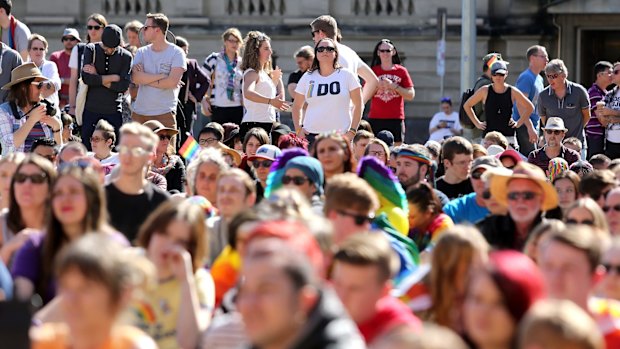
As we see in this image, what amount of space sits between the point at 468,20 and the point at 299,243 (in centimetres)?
1796

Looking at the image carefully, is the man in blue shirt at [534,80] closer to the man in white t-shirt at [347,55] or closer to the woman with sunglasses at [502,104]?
the woman with sunglasses at [502,104]

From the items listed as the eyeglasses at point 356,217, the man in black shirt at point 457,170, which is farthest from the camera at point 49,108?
the eyeglasses at point 356,217

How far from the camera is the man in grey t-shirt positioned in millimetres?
18438

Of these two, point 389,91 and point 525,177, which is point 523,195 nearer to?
point 525,177

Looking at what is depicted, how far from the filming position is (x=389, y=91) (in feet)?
58.6

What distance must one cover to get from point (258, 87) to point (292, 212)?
8.61 meters

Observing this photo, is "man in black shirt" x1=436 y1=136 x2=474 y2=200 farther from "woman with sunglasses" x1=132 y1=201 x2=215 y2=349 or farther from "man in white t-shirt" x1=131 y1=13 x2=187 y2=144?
"woman with sunglasses" x1=132 y1=201 x2=215 y2=349

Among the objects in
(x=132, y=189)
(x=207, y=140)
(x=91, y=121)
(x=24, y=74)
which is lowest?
(x=207, y=140)

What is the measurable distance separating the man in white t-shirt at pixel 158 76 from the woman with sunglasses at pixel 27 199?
22.6 feet

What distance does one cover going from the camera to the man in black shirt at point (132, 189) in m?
9.37

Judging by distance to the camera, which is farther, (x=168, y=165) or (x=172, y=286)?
(x=168, y=165)

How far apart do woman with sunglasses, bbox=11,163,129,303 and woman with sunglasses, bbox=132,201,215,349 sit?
236 mm

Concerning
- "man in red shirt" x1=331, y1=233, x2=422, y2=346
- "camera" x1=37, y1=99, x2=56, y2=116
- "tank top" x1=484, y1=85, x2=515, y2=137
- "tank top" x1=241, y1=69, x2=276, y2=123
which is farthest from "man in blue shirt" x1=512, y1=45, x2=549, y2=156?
"man in red shirt" x1=331, y1=233, x2=422, y2=346

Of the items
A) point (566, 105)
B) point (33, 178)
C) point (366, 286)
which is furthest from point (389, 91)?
point (366, 286)
